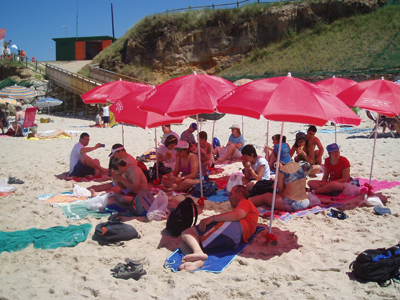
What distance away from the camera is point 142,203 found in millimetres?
4367

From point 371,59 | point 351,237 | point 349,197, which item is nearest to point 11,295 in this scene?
point 351,237

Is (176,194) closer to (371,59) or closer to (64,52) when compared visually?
(371,59)

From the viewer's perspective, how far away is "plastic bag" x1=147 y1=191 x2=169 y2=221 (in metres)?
4.25

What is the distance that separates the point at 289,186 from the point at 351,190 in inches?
52.3

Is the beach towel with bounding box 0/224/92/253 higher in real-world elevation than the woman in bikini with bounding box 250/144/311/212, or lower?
lower

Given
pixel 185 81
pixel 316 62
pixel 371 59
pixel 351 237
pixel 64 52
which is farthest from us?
pixel 64 52

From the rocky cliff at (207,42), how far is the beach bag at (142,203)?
2743cm

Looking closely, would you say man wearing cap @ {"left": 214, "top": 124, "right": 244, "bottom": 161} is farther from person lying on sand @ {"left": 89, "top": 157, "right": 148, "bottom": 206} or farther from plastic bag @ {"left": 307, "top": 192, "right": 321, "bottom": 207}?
person lying on sand @ {"left": 89, "top": 157, "right": 148, "bottom": 206}

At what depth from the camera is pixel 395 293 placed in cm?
257

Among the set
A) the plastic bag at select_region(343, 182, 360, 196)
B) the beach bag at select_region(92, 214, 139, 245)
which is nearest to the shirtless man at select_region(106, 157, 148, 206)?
the beach bag at select_region(92, 214, 139, 245)

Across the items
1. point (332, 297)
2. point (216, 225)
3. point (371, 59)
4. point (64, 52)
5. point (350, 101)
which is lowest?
point (332, 297)

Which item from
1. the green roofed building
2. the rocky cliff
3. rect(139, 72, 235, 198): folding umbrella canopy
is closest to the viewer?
rect(139, 72, 235, 198): folding umbrella canopy

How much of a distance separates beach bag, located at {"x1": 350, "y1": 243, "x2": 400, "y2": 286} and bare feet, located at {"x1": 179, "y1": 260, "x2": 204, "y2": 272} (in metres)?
1.44

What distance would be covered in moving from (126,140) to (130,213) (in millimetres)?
7011
